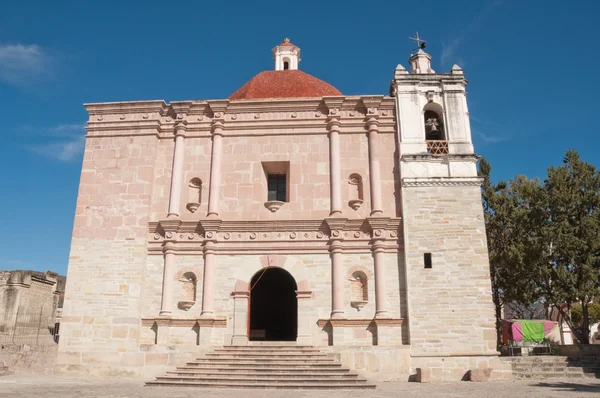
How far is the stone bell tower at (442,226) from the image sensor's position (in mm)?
12555

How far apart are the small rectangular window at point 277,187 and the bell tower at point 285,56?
1048cm

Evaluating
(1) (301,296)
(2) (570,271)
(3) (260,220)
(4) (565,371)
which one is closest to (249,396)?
(1) (301,296)

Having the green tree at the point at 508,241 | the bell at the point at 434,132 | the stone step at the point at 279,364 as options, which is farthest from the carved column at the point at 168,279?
the green tree at the point at 508,241

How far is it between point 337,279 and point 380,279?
3.84ft

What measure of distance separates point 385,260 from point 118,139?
8.98m

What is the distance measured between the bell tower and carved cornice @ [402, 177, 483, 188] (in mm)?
12414

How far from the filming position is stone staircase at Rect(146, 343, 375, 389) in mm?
Result: 10922

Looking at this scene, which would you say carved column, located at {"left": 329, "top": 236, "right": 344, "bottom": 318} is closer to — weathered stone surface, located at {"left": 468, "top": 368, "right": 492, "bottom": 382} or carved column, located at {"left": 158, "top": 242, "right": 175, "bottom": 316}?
weathered stone surface, located at {"left": 468, "top": 368, "right": 492, "bottom": 382}

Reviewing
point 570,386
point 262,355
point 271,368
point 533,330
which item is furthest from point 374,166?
point 533,330

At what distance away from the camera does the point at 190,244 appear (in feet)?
46.5

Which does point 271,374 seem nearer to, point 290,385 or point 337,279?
point 290,385

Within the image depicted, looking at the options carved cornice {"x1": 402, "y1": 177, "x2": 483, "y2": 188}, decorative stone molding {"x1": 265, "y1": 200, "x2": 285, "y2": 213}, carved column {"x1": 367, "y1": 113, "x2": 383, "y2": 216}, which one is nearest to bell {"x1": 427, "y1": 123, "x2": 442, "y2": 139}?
carved column {"x1": 367, "y1": 113, "x2": 383, "y2": 216}

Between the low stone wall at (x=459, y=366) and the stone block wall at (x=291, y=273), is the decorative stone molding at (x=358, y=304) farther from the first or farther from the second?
the low stone wall at (x=459, y=366)

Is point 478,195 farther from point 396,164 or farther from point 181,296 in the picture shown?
point 181,296
